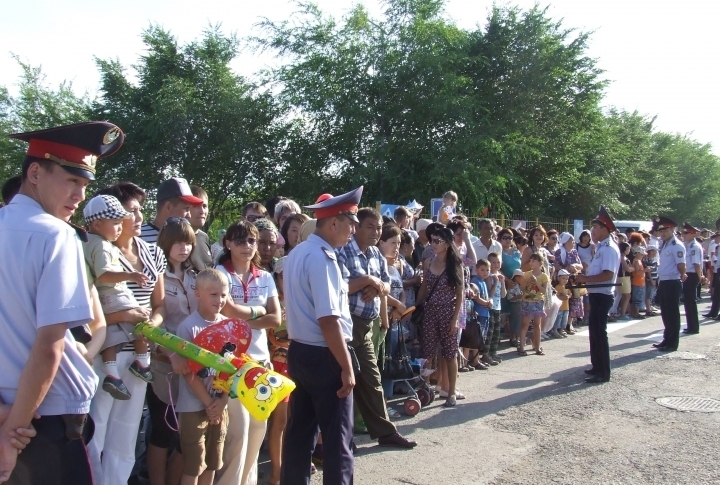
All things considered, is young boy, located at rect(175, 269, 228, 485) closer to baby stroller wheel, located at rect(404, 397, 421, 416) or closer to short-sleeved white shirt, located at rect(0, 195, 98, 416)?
short-sleeved white shirt, located at rect(0, 195, 98, 416)

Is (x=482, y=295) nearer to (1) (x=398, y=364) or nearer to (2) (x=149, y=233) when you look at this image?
(1) (x=398, y=364)

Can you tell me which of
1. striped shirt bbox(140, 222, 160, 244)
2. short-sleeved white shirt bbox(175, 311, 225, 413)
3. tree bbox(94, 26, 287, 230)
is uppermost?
tree bbox(94, 26, 287, 230)

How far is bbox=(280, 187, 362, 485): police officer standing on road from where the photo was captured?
3.93 metres

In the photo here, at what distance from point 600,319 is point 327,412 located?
207 inches

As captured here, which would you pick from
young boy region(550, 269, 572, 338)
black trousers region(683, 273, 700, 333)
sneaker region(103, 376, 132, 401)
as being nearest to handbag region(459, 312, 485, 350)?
young boy region(550, 269, 572, 338)

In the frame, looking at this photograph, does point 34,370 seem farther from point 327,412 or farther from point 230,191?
point 230,191

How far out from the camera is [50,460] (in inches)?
92.7

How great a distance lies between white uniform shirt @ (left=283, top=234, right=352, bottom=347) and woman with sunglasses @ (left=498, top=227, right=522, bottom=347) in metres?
6.67

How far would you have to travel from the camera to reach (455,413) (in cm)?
677

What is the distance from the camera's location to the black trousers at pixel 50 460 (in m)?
2.33

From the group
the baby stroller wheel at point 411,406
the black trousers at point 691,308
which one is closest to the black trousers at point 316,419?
the baby stroller wheel at point 411,406

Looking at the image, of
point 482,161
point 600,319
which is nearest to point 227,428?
point 600,319

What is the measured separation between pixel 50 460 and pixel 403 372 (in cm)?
470

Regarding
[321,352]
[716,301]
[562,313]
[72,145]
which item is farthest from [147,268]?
[716,301]
